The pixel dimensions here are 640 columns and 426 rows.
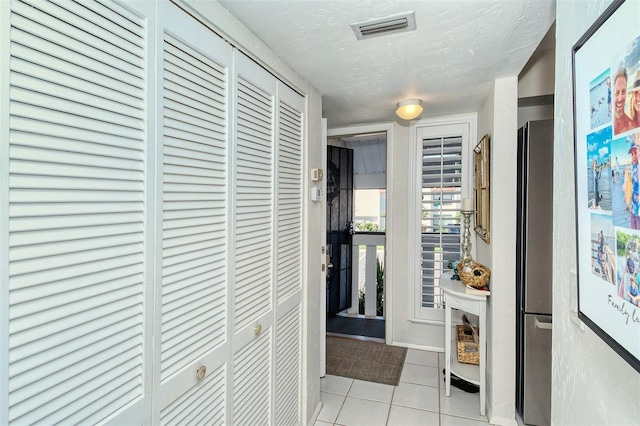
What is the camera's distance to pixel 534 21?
1.47m

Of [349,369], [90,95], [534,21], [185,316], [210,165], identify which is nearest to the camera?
[90,95]

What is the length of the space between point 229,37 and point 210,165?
557 millimetres

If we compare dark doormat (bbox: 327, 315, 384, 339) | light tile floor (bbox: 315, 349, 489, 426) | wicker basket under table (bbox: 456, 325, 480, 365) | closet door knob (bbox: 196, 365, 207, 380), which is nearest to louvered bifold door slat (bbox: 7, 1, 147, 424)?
closet door knob (bbox: 196, 365, 207, 380)

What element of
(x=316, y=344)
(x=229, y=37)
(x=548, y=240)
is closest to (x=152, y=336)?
(x=229, y=37)

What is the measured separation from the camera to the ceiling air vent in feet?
4.64

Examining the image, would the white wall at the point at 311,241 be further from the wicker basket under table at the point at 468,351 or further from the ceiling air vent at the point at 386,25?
the wicker basket under table at the point at 468,351

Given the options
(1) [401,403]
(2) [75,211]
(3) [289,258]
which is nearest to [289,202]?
(3) [289,258]

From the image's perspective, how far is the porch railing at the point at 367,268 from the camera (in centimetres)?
450

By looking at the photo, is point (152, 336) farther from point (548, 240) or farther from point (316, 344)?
point (548, 240)

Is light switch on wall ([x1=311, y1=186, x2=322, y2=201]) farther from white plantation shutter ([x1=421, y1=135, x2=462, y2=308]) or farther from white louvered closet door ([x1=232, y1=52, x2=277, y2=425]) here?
white plantation shutter ([x1=421, y1=135, x2=462, y2=308])

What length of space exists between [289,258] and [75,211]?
4.22 feet

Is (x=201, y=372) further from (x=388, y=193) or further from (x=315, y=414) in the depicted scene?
(x=388, y=193)

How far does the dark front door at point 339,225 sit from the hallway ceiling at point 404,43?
69.7 inches

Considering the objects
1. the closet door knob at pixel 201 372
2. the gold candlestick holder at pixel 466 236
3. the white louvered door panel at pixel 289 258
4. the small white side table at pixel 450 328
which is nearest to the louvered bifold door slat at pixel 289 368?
the white louvered door panel at pixel 289 258
